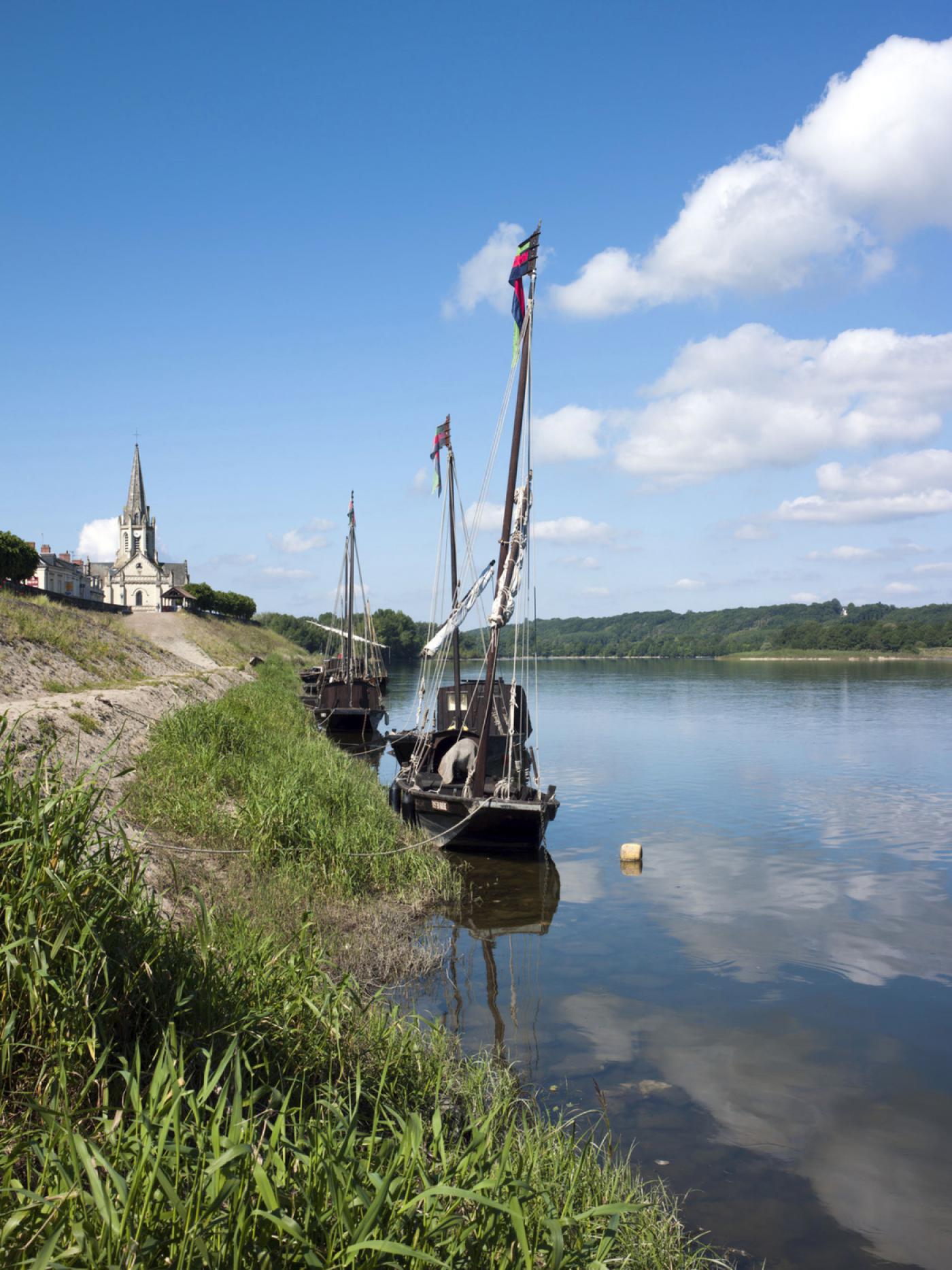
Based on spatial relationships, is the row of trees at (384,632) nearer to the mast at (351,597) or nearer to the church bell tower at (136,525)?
the church bell tower at (136,525)

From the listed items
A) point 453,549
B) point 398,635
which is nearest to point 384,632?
point 398,635

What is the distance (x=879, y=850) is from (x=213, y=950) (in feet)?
52.9

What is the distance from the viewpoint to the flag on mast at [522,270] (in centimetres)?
1758

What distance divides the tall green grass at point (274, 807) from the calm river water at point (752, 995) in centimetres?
161

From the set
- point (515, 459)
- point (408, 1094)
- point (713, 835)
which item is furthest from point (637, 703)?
point (408, 1094)

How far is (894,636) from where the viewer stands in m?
154

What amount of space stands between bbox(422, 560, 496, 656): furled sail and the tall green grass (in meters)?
A: 4.69

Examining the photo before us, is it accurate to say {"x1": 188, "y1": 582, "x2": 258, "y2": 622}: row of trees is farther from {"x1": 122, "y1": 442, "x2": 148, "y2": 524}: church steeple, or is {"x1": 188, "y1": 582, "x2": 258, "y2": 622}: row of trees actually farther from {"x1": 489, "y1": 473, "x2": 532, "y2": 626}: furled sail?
{"x1": 489, "y1": 473, "x2": 532, "y2": 626}: furled sail

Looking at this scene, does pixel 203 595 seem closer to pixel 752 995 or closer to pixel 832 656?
pixel 752 995

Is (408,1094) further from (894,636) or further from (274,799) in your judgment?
(894,636)

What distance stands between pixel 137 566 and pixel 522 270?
94641 mm

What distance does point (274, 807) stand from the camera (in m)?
12.8

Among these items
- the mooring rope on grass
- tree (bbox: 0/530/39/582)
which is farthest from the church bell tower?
the mooring rope on grass

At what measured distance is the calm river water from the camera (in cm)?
675
